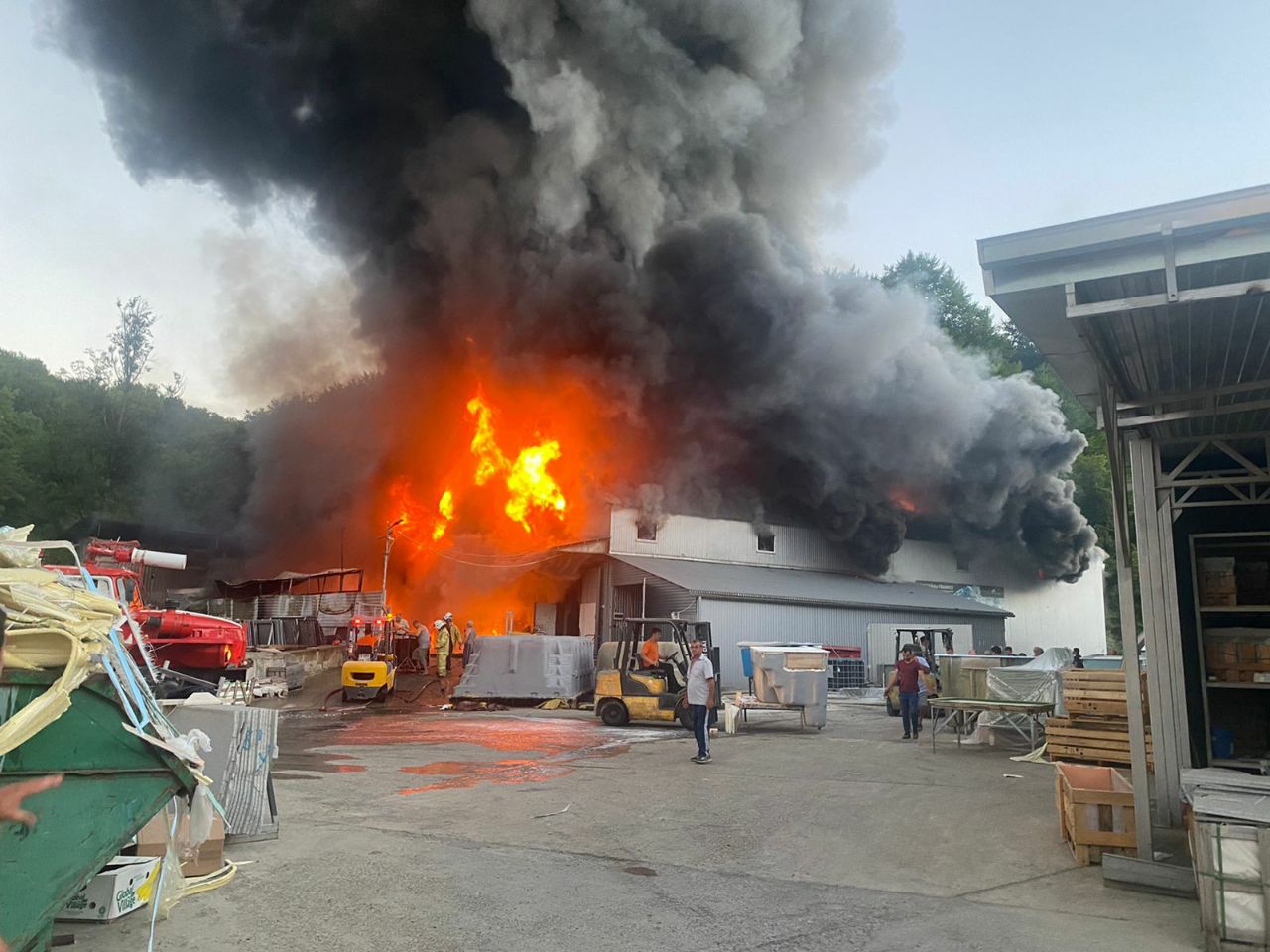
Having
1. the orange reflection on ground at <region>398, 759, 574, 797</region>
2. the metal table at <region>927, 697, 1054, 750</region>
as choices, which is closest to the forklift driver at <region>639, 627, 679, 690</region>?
the orange reflection on ground at <region>398, 759, 574, 797</region>

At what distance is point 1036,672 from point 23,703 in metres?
13.0

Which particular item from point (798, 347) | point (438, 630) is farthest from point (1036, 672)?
point (798, 347)

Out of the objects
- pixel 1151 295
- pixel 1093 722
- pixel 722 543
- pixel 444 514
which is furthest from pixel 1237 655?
pixel 444 514

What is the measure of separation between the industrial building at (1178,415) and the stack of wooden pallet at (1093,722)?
0.43 m

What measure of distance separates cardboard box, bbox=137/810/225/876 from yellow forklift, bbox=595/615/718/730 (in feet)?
32.5

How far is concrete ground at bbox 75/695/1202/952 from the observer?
4.56m

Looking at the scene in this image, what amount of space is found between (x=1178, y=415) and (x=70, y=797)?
22.5 ft

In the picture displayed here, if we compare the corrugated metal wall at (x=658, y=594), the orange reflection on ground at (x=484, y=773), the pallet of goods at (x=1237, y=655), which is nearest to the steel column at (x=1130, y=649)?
the pallet of goods at (x=1237, y=655)

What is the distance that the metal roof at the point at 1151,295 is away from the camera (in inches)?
177

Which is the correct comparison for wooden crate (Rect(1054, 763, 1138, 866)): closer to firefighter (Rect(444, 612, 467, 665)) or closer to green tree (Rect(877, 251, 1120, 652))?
firefighter (Rect(444, 612, 467, 665))

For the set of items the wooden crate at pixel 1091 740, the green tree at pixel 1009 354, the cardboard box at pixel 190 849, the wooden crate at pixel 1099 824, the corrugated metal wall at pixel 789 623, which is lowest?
the cardboard box at pixel 190 849

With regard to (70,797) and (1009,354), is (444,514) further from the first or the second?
(1009,354)

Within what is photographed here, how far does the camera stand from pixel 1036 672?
1277cm

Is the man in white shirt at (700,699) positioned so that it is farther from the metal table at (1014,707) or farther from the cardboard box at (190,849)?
the cardboard box at (190,849)
